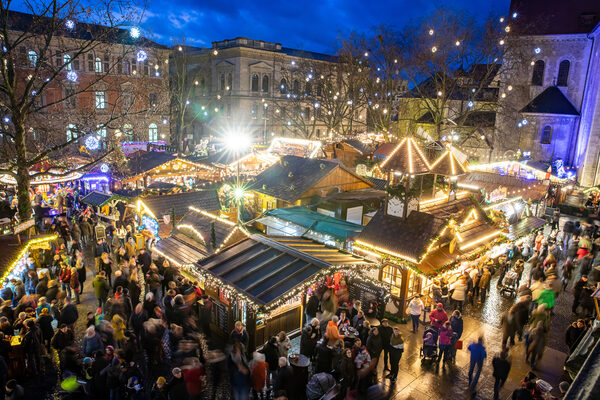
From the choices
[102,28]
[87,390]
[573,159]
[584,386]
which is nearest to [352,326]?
[87,390]

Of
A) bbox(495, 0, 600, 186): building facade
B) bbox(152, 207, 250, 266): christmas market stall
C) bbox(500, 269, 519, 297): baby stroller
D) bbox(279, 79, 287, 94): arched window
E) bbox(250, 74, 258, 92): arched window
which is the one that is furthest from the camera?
bbox(279, 79, 287, 94): arched window

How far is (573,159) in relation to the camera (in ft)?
113

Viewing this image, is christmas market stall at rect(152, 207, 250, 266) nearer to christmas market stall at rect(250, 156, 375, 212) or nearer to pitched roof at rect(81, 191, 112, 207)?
christmas market stall at rect(250, 156, 375, 212)

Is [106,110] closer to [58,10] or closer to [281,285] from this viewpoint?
[58,10]

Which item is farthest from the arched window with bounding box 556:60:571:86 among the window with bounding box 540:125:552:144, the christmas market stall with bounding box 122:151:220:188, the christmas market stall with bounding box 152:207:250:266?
the christmas market stall with bounding box 152:207:250:266

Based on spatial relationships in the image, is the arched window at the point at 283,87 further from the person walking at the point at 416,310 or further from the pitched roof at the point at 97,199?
the person walking at the point at 416,310

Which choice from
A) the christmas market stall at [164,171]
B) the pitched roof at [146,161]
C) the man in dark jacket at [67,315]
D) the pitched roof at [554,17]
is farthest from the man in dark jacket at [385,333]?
the pitched roof at [554,17]

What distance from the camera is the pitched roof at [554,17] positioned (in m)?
33.7

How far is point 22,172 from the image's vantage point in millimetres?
13938

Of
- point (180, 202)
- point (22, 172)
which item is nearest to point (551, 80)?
point (180, 202)

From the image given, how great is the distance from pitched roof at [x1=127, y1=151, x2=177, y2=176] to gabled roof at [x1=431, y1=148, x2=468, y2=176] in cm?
1677

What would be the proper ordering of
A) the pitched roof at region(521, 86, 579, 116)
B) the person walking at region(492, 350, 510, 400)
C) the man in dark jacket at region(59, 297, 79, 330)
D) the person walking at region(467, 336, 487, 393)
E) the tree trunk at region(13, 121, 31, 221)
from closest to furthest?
the person walking at region(492, 350, 510, 400) < the person walking at region(467, 336, 487, 393) < the man in dark jacket at region(59, 297, 79, 330) < the tree trunk at region(13, 121, 31, 221) < the pitched roof at region(521, 86, 579, 116)

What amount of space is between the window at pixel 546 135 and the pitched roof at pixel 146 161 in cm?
3160

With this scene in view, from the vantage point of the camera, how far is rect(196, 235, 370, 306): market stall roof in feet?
30.7
